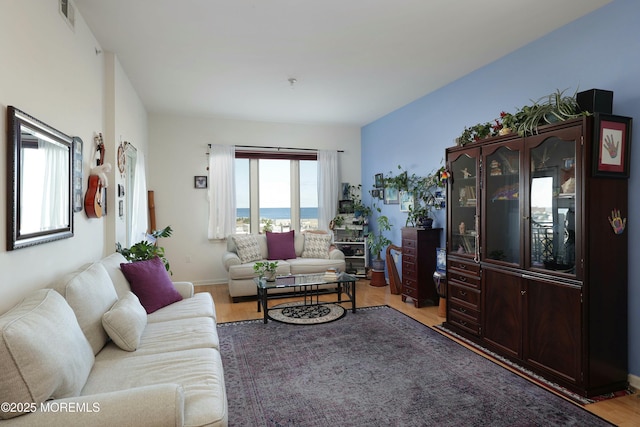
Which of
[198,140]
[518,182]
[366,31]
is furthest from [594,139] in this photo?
[198,140]

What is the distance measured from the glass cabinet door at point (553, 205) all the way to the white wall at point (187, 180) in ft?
14.5

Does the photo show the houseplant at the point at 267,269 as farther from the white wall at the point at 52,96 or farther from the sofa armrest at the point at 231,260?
the white wall at the point at 52,96

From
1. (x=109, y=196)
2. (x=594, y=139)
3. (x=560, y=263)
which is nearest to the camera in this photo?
(x=594, y=139)

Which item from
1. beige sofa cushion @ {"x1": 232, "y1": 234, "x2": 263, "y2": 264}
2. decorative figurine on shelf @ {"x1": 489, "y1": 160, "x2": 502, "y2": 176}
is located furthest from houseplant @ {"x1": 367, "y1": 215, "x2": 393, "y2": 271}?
decorative figurine on shelf @ {"x1": 489, "y1": 160, "x2": 502, "y2": 176}

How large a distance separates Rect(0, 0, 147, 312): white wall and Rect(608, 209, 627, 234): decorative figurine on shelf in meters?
3.57

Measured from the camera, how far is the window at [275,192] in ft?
20.6

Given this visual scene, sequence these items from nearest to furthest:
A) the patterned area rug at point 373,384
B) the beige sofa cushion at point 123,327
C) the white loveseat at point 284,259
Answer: the beige sofa cushion at point 123,327, the patterned area rug at point 373,384, the white loveseat at point 284,259

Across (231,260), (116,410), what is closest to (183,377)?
(116,410)

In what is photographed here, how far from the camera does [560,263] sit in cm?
265

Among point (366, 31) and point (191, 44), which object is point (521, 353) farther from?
point (191, 44)

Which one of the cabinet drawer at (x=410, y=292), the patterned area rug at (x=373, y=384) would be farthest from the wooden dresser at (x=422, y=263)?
the patterned area rug at (x=373, y=384)

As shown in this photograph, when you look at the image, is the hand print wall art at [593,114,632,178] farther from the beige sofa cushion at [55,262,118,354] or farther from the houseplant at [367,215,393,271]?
the houseplant at [367,215,393,271]

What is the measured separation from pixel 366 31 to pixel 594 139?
1.88m

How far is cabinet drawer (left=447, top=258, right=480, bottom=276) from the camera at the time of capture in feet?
11.2
